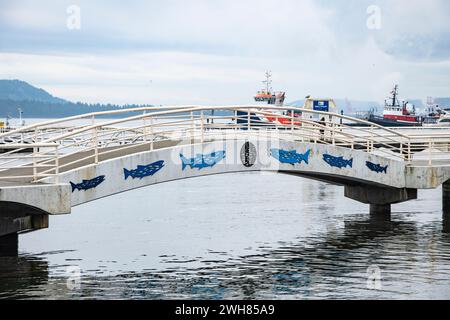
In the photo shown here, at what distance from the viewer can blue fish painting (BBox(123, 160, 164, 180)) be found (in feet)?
88.5

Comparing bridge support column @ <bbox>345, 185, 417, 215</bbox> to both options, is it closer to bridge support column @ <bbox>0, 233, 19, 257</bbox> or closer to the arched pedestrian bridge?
the arched pedestrian bridge

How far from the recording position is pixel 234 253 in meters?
29.3

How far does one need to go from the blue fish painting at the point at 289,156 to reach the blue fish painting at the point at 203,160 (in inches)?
86.6

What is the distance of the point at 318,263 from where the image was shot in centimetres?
2759

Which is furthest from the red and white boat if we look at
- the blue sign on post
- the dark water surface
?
the dark water surface

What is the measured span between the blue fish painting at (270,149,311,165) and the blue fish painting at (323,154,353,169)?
0.98 meters

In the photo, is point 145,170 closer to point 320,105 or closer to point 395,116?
point 320,105

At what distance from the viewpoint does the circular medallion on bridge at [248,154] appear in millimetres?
29734

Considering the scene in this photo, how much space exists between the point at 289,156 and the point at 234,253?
4.14m

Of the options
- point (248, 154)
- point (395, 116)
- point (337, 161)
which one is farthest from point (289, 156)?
point (395, 116)

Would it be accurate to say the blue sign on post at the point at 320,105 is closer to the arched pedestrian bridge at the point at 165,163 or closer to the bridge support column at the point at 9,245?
the arched pedestrian bridge at the point at 165,163

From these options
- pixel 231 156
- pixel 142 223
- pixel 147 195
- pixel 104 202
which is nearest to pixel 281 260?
pixel 231 156

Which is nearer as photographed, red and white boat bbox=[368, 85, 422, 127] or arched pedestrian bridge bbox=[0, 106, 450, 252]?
arched pedestrian bridge bbox=[0, 106, 450, 252]
